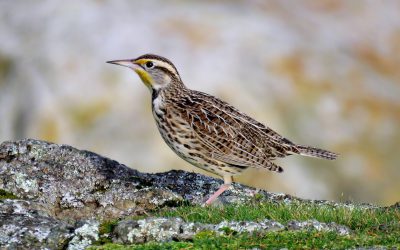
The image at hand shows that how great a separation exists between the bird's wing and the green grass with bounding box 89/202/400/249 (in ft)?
3.67

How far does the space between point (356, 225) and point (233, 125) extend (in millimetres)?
3576

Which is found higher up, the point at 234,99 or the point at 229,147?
the point at 234,99

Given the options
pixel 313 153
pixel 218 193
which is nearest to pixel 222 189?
pixel 218 193

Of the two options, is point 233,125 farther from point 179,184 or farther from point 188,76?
point 188,76

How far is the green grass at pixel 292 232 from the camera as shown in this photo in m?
9.98

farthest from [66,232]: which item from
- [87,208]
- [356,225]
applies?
[356,225]

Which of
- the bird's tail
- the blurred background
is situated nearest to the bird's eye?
the bird's tail

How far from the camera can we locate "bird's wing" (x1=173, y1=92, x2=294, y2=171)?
45.8 feet

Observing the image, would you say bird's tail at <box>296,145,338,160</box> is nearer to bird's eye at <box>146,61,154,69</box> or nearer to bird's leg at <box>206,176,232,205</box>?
bird's leg at <box>206,176,232,205</box>

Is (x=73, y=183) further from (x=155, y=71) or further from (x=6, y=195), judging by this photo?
(x=155, y=71)

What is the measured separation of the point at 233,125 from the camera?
1430 centimetres

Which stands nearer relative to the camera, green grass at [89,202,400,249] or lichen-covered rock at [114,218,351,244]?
green grass at [89,202,400,249]

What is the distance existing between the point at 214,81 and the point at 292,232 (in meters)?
14.6

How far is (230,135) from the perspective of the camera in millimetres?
14164
